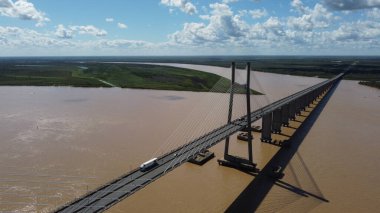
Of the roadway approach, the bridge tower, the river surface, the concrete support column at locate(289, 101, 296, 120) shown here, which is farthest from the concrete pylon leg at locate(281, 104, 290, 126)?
the bridge tower

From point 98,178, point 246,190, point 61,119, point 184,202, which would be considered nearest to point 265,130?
point 246,190

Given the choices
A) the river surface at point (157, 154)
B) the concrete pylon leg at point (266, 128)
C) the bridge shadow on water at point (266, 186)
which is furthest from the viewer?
the concrete pylon leg at point (266, 128)

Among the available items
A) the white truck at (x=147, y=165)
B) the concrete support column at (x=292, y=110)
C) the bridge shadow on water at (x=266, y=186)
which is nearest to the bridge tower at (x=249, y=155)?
the bridge shadow on water at (x=266, y=186)

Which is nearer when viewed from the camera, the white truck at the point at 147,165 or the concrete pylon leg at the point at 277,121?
the white truck at the point at 147,165

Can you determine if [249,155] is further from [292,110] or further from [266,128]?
[292,110]

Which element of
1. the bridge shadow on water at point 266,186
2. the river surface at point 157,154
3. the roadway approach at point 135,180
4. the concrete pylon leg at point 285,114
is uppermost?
the roadway approach at point 135,180

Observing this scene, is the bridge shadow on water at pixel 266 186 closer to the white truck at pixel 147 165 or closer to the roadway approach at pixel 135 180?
the roadway approach at pixel 135 180

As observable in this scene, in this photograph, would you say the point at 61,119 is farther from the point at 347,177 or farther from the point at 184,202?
the point at 347,177
